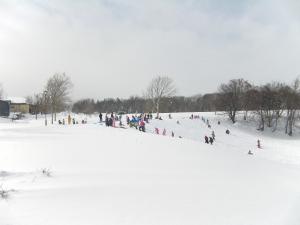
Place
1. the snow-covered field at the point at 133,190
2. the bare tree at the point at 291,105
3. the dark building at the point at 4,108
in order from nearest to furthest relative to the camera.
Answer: the snow-covered field at the point at 133,190 → the bare tree at the point at 291,105 → the dark building at the point at 4,108

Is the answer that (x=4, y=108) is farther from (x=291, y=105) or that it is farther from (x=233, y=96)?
(x=291, y=105)

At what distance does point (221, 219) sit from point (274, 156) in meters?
29.3

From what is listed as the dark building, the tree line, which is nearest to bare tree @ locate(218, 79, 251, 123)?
the tree line

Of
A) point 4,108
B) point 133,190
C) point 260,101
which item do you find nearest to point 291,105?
point 260,101

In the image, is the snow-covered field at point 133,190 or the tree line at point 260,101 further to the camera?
the tree line at point 260,101

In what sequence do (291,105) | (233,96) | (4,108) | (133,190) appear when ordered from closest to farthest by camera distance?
1. (133,190)
2. (291,105)
3. (233,96)
4. (4,108)

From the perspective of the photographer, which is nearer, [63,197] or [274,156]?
[63,197]

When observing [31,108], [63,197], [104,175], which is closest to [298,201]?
[104,175]

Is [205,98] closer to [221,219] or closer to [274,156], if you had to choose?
[274,156]

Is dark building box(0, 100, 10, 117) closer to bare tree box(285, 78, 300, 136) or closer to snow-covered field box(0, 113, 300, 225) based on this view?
bare tree box(285, 78, 300, 136)

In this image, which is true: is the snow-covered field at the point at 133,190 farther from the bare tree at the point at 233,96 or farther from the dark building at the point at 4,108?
the dark building at the point at 4,108

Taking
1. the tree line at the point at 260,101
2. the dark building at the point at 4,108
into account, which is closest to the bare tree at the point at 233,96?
the tree line at the point at 260,101

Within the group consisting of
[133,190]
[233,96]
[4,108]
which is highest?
[233,96]

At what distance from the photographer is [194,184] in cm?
935
